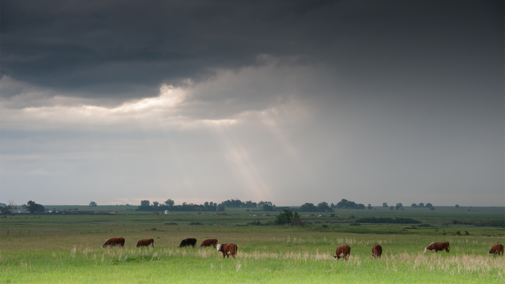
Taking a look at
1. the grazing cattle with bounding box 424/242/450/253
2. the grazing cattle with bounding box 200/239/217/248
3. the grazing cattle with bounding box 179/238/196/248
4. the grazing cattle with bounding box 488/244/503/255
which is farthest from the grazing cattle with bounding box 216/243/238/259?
the grazing cattle with bounding box 488/244/503/255

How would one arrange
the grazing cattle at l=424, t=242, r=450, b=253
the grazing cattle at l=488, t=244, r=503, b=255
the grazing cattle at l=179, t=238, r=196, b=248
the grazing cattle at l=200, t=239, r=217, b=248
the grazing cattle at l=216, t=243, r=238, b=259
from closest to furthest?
the grazing cattle at l=216, t=243, r=238, b=259 < the grazing cattle at l=488, t=244, r=503, b=255 < the grazing cattle at l=424, t=242, r=450, b=253 < the grazing cattle at l=200, t=239, r=217, b=248 < the grazing cattle at l=179, t=238, r=196, b=248

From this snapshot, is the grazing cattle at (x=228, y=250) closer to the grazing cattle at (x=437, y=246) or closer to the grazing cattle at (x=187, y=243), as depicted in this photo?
the grazing cattle at (x=187, y=243)

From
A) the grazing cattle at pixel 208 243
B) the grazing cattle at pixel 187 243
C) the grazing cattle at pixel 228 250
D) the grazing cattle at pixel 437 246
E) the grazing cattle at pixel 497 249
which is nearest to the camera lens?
the grazing cattle at pixel 228 250

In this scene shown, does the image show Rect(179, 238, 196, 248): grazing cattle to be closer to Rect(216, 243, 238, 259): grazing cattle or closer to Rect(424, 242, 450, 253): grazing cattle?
Rect(216, 243, 238, 259): grazing cattle

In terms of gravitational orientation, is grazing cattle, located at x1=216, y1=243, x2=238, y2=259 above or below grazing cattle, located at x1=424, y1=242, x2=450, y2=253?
above

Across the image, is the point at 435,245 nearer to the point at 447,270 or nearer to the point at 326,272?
the point at 447,270

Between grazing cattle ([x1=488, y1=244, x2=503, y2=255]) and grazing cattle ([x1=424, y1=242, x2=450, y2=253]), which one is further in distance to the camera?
grazing cattle ([x1=424, y1=242, x2=450, y2=253])

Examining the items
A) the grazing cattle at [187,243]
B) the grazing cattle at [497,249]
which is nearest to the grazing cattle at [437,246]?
the grazing cattle at [497,249]

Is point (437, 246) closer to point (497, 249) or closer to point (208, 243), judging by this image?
point (497, 249)

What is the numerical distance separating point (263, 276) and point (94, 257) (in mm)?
16020

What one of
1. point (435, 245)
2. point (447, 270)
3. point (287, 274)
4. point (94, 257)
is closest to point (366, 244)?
point (435, 245)

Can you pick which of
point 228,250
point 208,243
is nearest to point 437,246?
point 228,250

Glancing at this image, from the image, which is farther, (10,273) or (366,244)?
(366,244)

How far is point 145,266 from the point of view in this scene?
1115 inches
